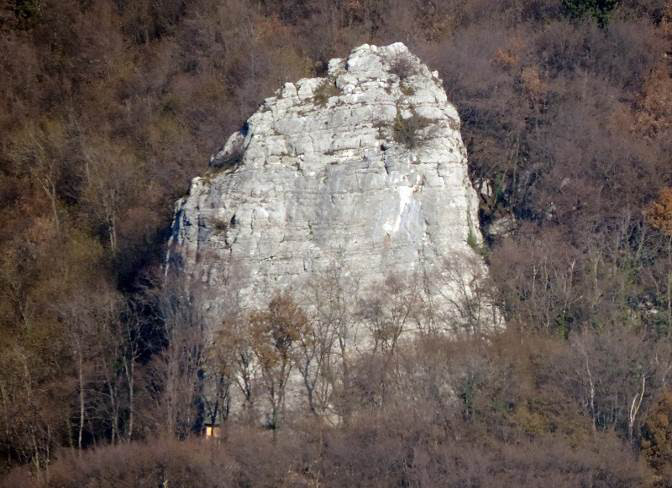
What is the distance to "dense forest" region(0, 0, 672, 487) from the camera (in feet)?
98.7

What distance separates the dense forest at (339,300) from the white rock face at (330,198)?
1145mm

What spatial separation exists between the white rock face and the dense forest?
1.15 meters

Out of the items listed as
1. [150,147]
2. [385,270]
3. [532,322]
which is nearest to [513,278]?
[532,322]

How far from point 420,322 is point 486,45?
14.0 metres

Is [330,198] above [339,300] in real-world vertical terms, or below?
above

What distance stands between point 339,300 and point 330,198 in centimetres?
301

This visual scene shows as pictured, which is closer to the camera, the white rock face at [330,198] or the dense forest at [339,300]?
the dense forest at [339,300]

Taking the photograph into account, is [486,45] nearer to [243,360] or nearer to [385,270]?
[385,270]

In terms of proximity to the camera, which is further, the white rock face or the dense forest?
the white rock face

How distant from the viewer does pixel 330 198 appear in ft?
110

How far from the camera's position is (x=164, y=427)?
103ft

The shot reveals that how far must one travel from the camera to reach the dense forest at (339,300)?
30078mm

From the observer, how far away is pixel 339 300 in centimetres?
3238

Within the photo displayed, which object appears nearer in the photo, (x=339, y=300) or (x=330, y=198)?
(x=339, y=300)
